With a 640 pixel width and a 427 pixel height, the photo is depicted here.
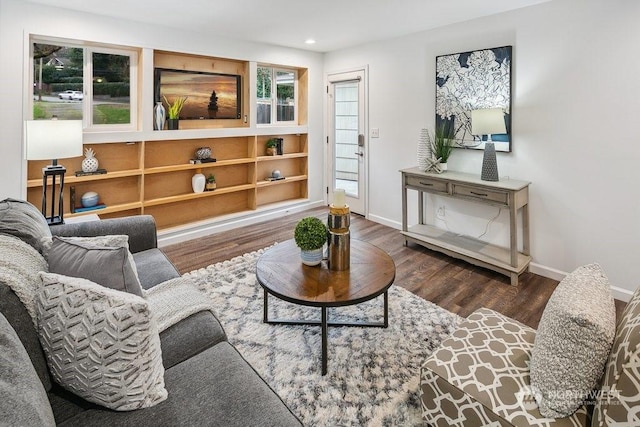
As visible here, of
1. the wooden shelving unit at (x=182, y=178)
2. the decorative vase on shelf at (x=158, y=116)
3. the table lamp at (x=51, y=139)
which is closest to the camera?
the table lamp at (x=51, y=139)

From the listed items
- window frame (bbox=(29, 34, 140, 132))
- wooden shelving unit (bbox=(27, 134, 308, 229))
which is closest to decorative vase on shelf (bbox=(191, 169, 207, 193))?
wooden shelving unit (bbox=(27, 134, 308, 229))

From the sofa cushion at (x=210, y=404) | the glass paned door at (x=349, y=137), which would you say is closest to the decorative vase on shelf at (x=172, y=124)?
the glass paned door at (x=349, y=137)

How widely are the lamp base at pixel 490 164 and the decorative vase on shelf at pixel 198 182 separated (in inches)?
129

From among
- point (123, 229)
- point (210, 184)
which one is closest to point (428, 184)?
point (210, 184)

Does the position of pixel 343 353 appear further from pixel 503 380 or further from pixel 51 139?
pixel 51 139

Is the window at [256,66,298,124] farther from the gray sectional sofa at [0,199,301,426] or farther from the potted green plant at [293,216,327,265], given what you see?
the gray sectional sofa at [0,199,301,426]

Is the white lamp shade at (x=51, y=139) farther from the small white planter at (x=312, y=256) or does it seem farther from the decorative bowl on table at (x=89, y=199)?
the small white planter at (x=312, y=256)

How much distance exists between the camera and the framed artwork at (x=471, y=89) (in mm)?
3389

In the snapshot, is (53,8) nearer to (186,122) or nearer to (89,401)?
(186,122)

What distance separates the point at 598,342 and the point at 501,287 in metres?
2.16

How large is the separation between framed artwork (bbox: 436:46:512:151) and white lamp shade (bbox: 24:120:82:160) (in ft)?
11.4

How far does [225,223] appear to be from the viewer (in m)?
4.76

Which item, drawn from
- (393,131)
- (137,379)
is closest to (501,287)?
(393,131)

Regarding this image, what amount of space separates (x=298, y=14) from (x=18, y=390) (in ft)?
11.9
